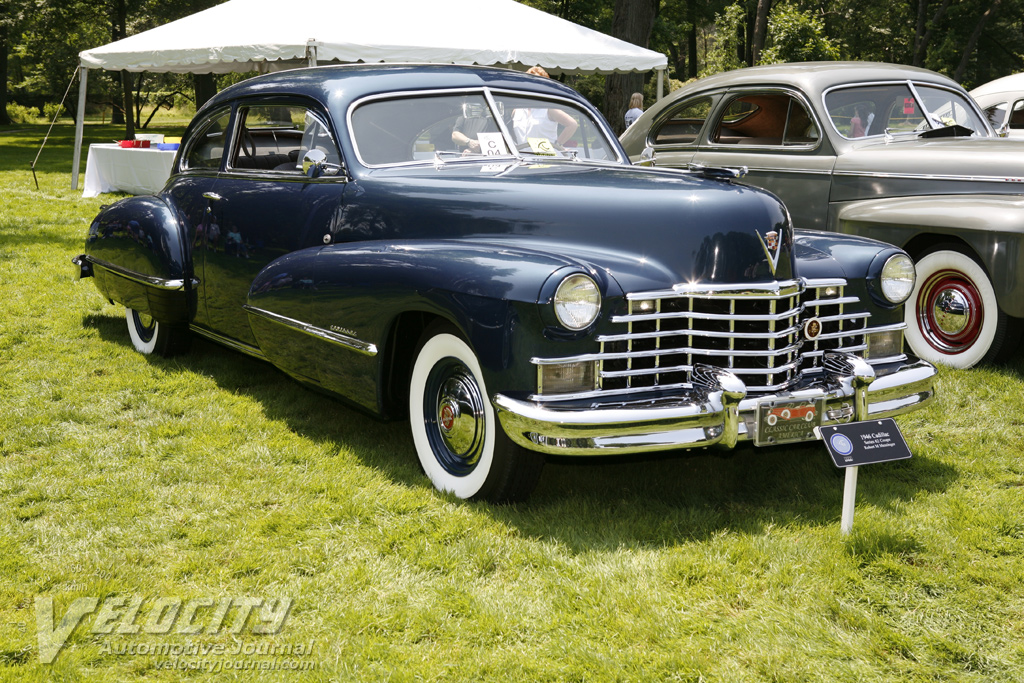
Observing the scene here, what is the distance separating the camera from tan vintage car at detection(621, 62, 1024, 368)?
5.73 meters

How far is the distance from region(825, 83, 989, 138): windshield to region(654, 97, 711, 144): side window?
1.09 metres

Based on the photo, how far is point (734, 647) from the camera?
2.75 m

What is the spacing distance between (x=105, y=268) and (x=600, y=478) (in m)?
3.75

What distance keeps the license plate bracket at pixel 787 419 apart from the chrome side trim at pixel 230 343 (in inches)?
102

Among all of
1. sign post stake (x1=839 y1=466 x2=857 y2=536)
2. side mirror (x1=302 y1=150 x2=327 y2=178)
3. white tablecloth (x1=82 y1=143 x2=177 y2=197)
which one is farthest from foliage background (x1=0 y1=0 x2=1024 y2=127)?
sign post stake (x1=839 y1=466 x2=857 y2=536)

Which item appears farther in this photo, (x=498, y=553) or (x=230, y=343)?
(x=230, y=343)

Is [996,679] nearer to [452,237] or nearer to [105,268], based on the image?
[452,237]

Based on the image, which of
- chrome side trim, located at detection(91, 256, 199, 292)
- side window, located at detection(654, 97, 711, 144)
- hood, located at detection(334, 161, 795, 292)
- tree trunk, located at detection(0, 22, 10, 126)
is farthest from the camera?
tree trunk, located at detection(0, 22, 10, 126)

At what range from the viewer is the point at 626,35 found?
15.7 metres

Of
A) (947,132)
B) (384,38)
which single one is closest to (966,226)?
(947,132)

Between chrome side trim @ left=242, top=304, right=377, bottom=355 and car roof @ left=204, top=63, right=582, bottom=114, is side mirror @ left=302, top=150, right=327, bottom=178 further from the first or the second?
A: chrome side trim @ left=242, top=304, right=377, bottom=355

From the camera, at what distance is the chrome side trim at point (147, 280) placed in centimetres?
541

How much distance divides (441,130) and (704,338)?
1815 mm

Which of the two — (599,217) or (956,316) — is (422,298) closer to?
(599,217)
